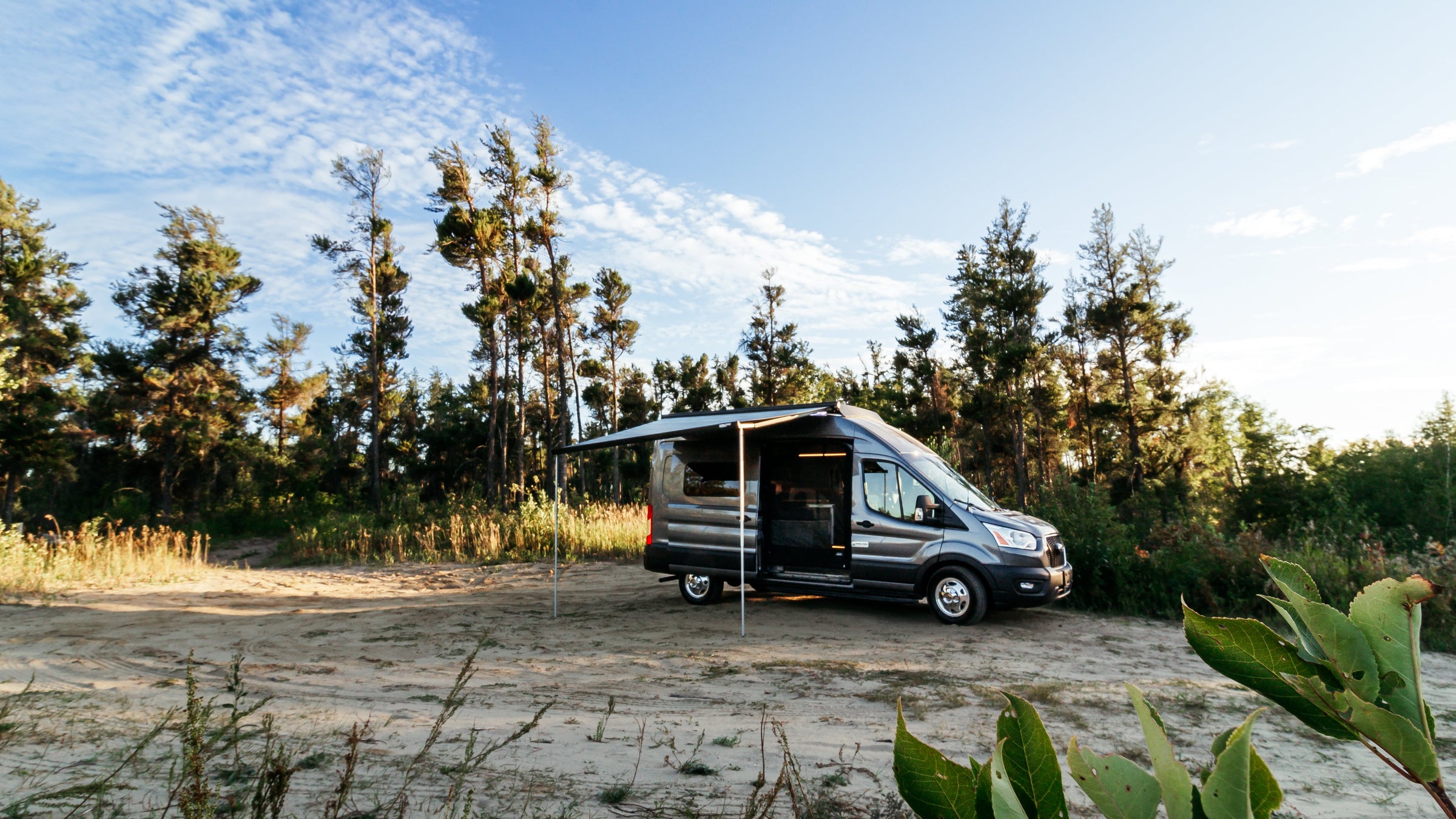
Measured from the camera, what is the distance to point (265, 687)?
511 centimetres

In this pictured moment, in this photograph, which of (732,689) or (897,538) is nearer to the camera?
(732,689)

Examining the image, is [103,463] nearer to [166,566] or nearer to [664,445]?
[166,566]

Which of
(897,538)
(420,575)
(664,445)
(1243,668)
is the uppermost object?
(664,445)

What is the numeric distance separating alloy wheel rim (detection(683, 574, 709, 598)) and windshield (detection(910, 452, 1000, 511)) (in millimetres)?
3203

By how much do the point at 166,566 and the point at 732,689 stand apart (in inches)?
441

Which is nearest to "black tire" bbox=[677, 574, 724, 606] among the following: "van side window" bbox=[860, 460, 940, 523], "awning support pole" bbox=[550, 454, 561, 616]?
"awning support pole" bbox=[550, 454, 561, 616]

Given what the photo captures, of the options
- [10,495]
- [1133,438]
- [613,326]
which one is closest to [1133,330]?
[1133,438]

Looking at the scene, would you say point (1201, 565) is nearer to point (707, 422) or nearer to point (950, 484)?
point (950, 484)

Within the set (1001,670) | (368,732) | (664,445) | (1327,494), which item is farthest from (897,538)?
(1327,494)

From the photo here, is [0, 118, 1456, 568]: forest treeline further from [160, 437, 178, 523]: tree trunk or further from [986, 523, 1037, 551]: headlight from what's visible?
[986, 523, 1037, 551]: headlight

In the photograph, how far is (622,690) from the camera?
5.32 meters

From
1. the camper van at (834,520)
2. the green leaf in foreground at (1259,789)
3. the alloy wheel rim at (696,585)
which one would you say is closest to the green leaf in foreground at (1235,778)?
the green leaf in foreground at (1259,789)

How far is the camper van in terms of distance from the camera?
25.5 ft

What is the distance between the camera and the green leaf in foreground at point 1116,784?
548 mm
